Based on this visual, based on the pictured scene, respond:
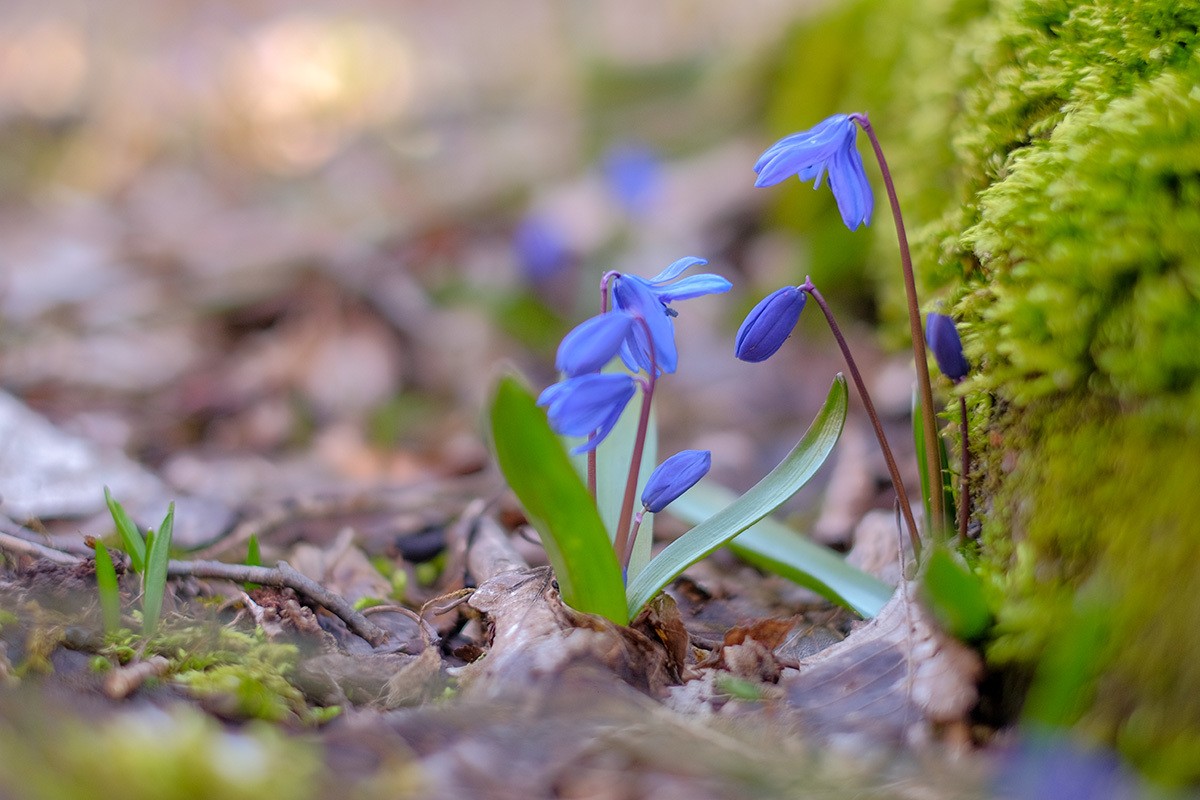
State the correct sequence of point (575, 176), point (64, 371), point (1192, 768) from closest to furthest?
point (1192, 768), point (64, 371), point (575, 176)

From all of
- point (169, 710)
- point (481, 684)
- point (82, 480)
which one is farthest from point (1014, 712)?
point (82, 480)

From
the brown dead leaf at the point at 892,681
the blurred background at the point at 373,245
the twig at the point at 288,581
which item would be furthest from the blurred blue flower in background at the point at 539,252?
the brown dead leaf at the point at 892,681

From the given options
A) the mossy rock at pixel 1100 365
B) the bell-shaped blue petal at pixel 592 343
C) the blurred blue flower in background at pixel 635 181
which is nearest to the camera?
the mossy rock at pixel 1100 365

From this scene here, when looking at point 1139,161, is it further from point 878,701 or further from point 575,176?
point 575,176

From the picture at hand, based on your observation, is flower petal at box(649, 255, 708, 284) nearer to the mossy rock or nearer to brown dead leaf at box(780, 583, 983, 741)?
the mossy rock

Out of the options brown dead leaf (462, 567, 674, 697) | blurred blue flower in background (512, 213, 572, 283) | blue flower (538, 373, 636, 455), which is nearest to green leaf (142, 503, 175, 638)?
brown dead leaf (462, 567, 674, 697)

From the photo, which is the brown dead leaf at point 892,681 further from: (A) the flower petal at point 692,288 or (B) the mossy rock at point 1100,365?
(A) the flower petal at point 692,288
